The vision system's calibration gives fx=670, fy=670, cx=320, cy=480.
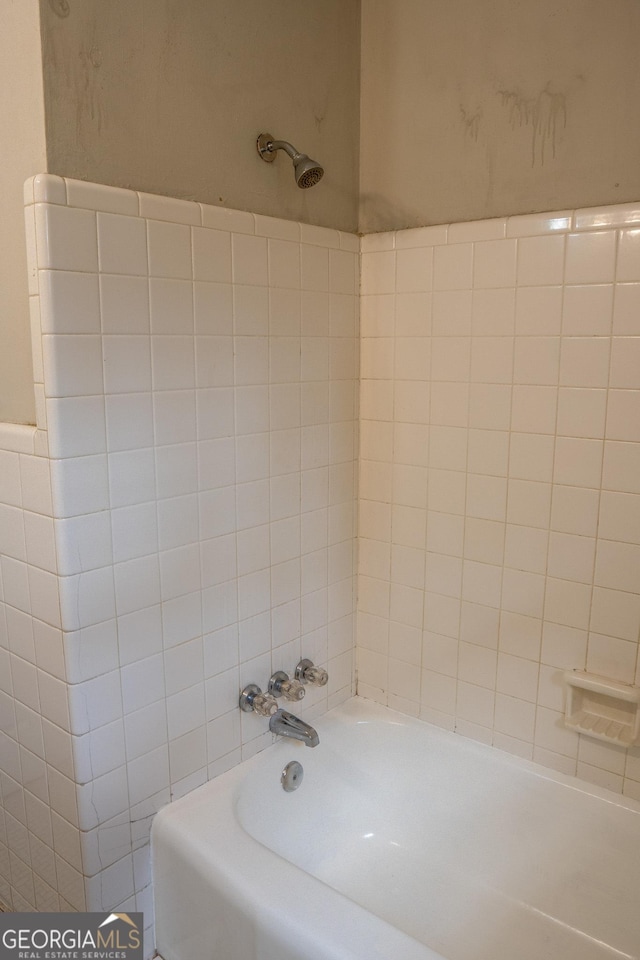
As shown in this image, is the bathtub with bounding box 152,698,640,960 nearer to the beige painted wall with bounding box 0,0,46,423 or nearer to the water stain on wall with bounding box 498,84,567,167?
the beige painted wall with bounding box 0,0,46,423

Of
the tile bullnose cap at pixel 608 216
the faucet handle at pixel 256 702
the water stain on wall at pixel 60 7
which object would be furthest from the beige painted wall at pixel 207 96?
the faucet handle at pixel 256 702

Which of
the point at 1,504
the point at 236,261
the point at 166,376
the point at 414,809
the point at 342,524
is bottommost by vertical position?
the point at 414,809

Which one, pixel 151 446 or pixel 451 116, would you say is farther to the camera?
pixel 451 116

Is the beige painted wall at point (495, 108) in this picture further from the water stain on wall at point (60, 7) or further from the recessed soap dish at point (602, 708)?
the recessed soap dish at point (602, 708)

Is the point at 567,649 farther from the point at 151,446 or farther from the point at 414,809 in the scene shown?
the point at 151,446

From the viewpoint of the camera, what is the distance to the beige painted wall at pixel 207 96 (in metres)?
1.16

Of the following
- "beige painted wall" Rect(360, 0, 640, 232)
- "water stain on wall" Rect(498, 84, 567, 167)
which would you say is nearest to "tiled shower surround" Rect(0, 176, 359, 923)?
"beige painted wall" Rect(360, 0, 640, 232)

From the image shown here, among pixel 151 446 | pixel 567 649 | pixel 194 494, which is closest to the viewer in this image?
pixel 151 446

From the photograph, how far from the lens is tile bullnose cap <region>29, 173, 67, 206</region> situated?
1.11 meters

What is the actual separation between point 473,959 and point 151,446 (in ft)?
4.23

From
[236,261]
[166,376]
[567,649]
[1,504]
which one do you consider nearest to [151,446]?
[166,376]

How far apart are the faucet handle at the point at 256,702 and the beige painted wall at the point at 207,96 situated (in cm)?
111

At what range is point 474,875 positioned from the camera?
1620 millimetres

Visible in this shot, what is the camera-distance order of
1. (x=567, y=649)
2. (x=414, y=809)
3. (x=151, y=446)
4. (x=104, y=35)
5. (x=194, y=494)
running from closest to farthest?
(x=104, y=35) → (x=151, y=446) → (x=194, y=494) → (x=567, y=649) → (x=414, y=809)
